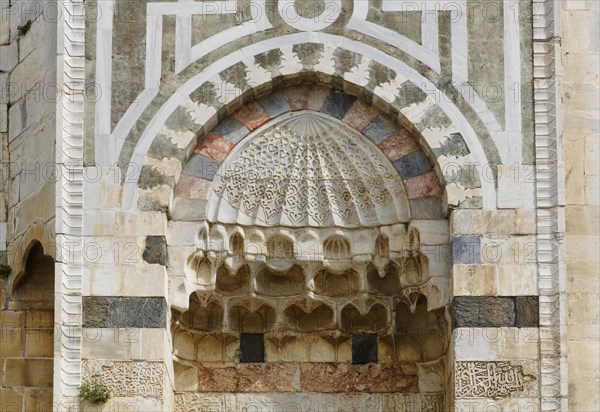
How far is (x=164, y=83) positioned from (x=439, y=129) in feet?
6.38

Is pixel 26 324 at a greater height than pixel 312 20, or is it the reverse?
pixel 312 20

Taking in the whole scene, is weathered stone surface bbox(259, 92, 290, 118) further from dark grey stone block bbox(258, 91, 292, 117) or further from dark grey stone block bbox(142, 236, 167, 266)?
dark grey stone block bbox(142, 236, 167, 266)

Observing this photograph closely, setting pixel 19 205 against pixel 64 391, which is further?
pixel 19 205

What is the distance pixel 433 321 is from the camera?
14812 mm

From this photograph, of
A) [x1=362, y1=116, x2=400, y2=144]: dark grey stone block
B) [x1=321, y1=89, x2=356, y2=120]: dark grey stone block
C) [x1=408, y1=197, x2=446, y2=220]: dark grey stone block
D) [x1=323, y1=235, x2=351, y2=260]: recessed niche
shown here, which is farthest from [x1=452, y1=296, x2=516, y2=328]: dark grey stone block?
[x1=321, y1=89, x2=356, y2=120]: dark grey stone block

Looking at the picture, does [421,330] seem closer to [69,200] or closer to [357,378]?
[357,378]

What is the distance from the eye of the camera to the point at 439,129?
576 inches

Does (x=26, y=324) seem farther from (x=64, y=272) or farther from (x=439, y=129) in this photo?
(x=439, y=129)

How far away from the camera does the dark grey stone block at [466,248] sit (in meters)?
14.4

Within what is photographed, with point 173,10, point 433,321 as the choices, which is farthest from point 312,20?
point 433,321

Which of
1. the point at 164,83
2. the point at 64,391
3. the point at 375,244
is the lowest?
the point at 64,391

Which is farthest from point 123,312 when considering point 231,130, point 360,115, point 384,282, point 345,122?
point 360,115

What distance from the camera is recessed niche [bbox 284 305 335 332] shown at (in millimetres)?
14945

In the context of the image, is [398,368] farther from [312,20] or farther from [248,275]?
[312,20]
